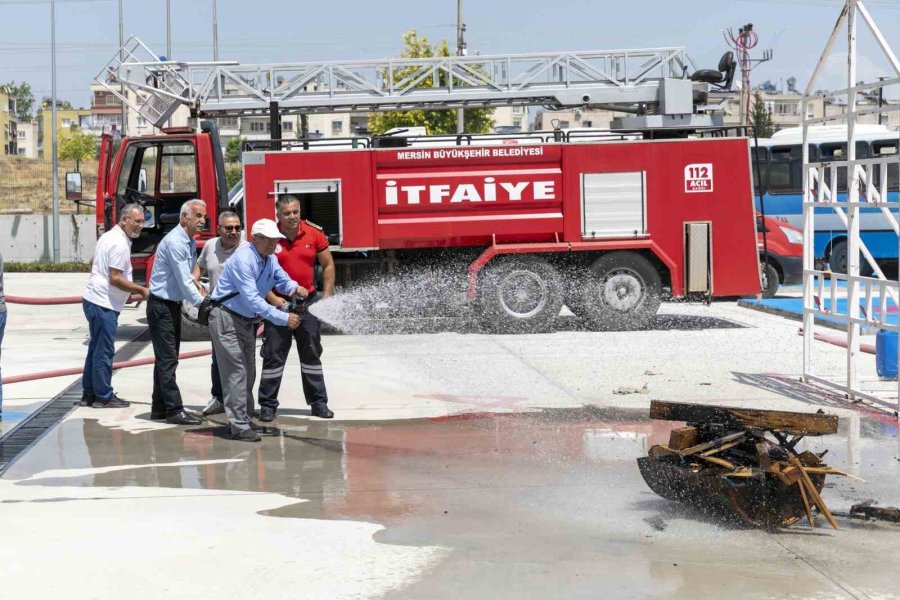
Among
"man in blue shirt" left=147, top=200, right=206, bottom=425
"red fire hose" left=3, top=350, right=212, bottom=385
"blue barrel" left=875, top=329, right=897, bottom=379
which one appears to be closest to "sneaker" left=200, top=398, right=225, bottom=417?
"man in blue shirt" left=147, top=200, right=206, bottom=425

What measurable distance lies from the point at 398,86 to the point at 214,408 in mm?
10815

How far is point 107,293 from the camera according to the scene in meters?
9.63

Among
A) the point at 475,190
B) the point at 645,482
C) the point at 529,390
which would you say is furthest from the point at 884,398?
the point at 475,190

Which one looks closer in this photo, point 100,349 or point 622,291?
point 100,349

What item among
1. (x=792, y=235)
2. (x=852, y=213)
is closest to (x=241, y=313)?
(x=852, y=213)

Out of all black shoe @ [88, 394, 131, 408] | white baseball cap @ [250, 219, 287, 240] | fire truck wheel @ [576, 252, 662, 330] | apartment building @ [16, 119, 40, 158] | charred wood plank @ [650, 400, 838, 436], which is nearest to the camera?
charred wood plank @ [650, 400, 838, 436]

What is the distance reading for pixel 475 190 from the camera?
48.7ft

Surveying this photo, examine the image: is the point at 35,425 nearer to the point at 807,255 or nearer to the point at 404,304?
the point at 807,255

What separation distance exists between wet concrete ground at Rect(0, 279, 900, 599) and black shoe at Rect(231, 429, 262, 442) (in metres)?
0.10

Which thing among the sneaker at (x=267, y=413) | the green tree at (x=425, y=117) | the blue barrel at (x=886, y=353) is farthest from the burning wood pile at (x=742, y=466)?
the green tree at (x=425, y=117)

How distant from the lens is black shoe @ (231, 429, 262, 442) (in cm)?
837

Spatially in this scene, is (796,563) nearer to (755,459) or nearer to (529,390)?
(755,459)

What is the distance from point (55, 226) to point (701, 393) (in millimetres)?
28852

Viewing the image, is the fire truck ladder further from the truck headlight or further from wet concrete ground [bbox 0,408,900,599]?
wet concrete ground [bbox 0,408,900,599]
